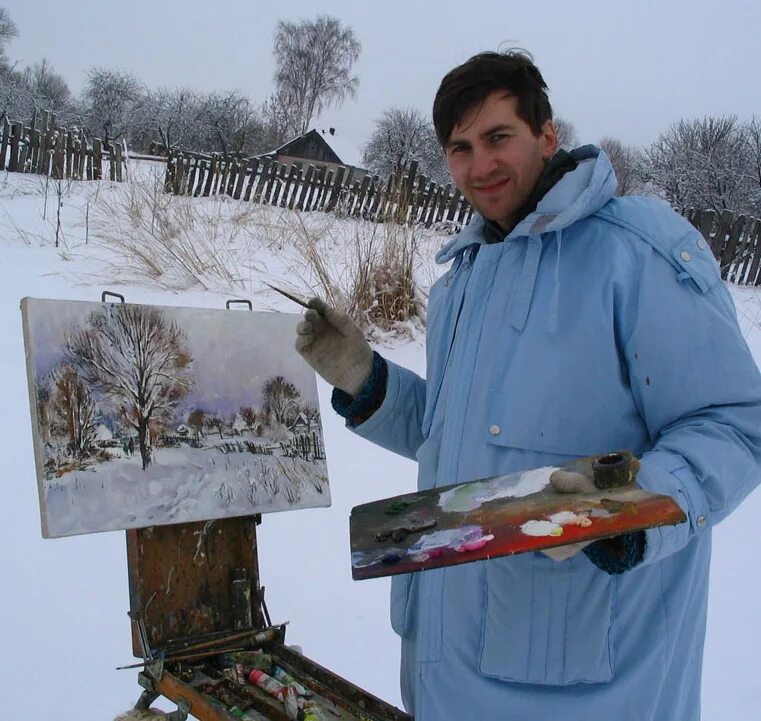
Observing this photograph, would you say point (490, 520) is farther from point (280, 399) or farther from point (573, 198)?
point (280, 399)

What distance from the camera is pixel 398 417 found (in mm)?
1418

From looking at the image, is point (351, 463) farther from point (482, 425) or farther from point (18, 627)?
point (482, 425)

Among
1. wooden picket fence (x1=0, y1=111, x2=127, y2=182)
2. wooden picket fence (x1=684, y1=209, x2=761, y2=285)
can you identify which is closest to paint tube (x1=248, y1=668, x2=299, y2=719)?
wooden picket fence (x1=684, y1=209, x2=761, y2=285)

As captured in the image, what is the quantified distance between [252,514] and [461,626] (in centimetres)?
81

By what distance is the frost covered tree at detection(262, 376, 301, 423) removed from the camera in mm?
1864

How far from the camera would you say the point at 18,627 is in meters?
2.11

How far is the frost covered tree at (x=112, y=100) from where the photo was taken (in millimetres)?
24266

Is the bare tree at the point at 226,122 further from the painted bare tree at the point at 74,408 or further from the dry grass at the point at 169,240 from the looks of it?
the painted bare tree at the point at 74,408

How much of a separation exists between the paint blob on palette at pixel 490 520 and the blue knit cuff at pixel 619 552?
54 mm

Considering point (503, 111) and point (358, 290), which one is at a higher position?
point (503, 111)

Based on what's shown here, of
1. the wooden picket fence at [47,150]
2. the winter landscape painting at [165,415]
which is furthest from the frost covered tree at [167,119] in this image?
the winter landscape painting at [165,415]

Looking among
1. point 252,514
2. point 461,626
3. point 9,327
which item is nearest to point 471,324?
point 461,626

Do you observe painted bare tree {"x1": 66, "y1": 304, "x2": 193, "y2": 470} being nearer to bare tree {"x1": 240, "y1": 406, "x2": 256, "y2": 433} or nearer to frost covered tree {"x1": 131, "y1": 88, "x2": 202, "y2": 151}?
bare tree {"x1": 240, "y1": 406, "x2": 256, "y2": 433}

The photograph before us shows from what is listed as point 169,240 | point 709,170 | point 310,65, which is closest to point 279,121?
point 310,65
